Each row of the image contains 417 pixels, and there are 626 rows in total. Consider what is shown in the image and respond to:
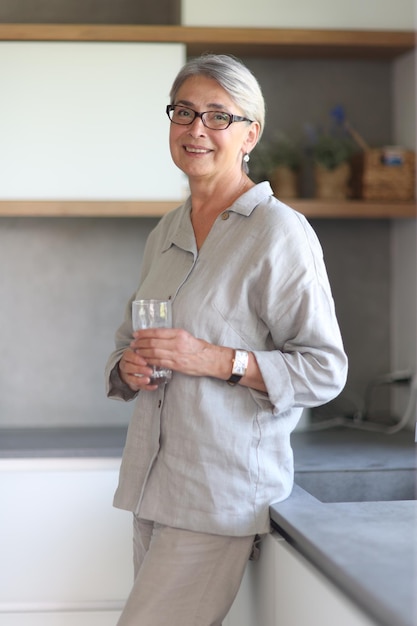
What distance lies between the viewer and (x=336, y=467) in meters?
2.29

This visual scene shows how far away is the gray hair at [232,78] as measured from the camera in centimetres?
175

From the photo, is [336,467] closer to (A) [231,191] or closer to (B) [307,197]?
(A) [231,191]

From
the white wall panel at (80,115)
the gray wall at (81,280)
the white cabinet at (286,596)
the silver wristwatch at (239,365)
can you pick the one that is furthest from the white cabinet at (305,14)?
the white cabinet at (286,596)

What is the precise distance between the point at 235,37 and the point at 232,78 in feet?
3.43

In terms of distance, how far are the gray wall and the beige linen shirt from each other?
4.38 feet

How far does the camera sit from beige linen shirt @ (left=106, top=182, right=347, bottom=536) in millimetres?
1670

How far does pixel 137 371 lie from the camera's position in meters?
1.71

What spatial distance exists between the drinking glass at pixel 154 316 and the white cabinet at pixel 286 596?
357 millimetres

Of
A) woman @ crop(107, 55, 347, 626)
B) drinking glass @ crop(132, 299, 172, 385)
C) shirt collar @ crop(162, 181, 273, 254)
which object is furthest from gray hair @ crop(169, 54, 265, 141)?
drinking glass @ crop(132, 299, 172, 385)

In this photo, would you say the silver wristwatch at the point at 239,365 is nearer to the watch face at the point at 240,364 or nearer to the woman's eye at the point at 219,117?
the watch face at the point at 240,364

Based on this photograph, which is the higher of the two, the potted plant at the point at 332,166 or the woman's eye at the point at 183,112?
the potted plant at the point at 332,166

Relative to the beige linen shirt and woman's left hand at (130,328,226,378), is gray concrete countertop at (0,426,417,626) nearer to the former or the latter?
the beige linen shirt

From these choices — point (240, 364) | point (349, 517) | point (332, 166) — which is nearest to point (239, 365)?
point (240, 364)

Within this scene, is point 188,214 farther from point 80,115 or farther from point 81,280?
point 81,280
